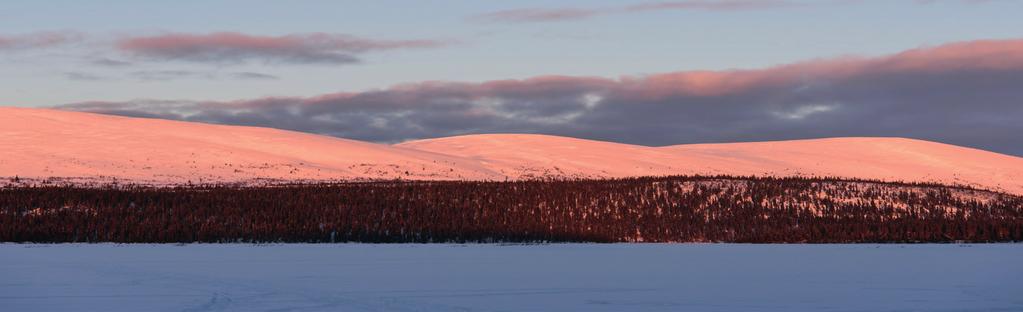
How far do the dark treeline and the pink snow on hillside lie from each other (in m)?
18.8

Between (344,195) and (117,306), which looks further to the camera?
(344,195)

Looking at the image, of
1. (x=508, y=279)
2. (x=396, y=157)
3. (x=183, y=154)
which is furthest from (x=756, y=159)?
(x=508, y=279)

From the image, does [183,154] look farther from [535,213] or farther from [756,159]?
[756,159]

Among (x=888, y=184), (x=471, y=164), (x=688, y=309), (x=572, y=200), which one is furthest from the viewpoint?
(x=471, y=164)

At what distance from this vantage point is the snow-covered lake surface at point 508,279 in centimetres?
1437

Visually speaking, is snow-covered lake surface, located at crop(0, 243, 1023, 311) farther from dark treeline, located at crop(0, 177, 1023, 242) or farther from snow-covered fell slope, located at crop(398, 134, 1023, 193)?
snow-covered fell slope, located at crop(398, 134, 1023, 193)

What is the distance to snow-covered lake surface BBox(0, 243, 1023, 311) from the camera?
14.4 metres

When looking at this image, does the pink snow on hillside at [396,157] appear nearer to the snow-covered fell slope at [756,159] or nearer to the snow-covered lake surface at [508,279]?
the snow-covered fell slope at [756,159]

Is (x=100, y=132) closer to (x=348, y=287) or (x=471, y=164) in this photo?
(x=471, y=164)

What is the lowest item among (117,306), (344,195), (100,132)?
(117,306)

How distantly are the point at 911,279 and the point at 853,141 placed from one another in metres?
90.1

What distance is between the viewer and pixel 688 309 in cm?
1384

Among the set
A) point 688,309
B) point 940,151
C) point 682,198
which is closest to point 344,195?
point 682,198

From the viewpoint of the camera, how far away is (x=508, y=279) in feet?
57.9
